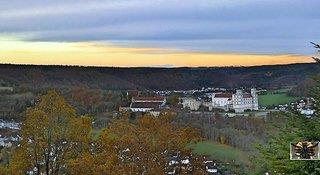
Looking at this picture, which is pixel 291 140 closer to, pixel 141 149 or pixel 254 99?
pixel 141 149

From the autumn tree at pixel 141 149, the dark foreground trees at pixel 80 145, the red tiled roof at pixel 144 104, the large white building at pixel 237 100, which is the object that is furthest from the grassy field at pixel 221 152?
the large white building at pixel 237 100

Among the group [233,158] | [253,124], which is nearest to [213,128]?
[253,124]

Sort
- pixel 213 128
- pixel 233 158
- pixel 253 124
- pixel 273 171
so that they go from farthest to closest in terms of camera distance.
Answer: pixel 253 124 < pixel 213 128 < pixel 233 158 < pixel 273 171

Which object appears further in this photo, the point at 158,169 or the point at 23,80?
the point at 23,80

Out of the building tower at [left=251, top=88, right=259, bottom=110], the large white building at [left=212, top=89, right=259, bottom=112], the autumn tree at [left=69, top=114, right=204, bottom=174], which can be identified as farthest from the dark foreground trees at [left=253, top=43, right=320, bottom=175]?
the large white building at [left=212, top=89, right=259, bottom=112]

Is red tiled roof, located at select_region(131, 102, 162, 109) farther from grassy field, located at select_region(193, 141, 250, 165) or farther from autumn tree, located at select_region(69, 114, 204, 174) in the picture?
autumn tree, located at select_region(69, 114, 204, 174)

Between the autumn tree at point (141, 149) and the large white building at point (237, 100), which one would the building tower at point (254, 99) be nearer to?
the large white building at point (237, 100)

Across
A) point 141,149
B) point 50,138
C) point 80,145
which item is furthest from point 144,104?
point 50,138

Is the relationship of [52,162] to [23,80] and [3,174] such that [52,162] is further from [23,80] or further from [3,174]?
[23,80]
